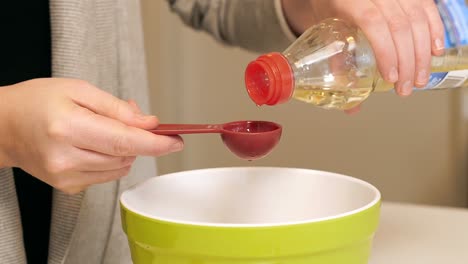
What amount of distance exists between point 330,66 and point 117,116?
233 mm

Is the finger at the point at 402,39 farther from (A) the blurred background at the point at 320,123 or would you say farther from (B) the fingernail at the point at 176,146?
(A) the blurred background at the point at 320,123

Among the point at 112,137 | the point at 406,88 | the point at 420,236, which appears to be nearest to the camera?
the point at 112,137

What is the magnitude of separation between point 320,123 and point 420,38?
1213mm

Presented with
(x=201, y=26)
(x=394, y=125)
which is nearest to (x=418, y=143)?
(x=394, y=125)

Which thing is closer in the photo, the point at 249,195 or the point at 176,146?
the point at 176,146

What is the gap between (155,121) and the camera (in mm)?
533

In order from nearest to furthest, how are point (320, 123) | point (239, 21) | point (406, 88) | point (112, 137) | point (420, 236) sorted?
point (112, 137), point (406, 88), point (420, 236), point (239, 21), point (320, 123)

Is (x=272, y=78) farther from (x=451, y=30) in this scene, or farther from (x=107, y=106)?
(x=451, y=30)

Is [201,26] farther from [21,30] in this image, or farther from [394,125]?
[394,125]

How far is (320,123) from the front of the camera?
5.97ft

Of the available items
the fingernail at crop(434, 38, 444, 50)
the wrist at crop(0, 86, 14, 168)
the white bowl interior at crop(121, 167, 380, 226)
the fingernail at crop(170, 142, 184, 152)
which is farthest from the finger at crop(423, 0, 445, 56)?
the wrist at crop(0, 86, 14, 168)

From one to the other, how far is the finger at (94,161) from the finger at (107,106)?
0.03 m

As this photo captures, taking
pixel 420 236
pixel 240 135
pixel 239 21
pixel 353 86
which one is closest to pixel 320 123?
pixel 239 21

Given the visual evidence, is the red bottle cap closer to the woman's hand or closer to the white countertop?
the woman's hand
